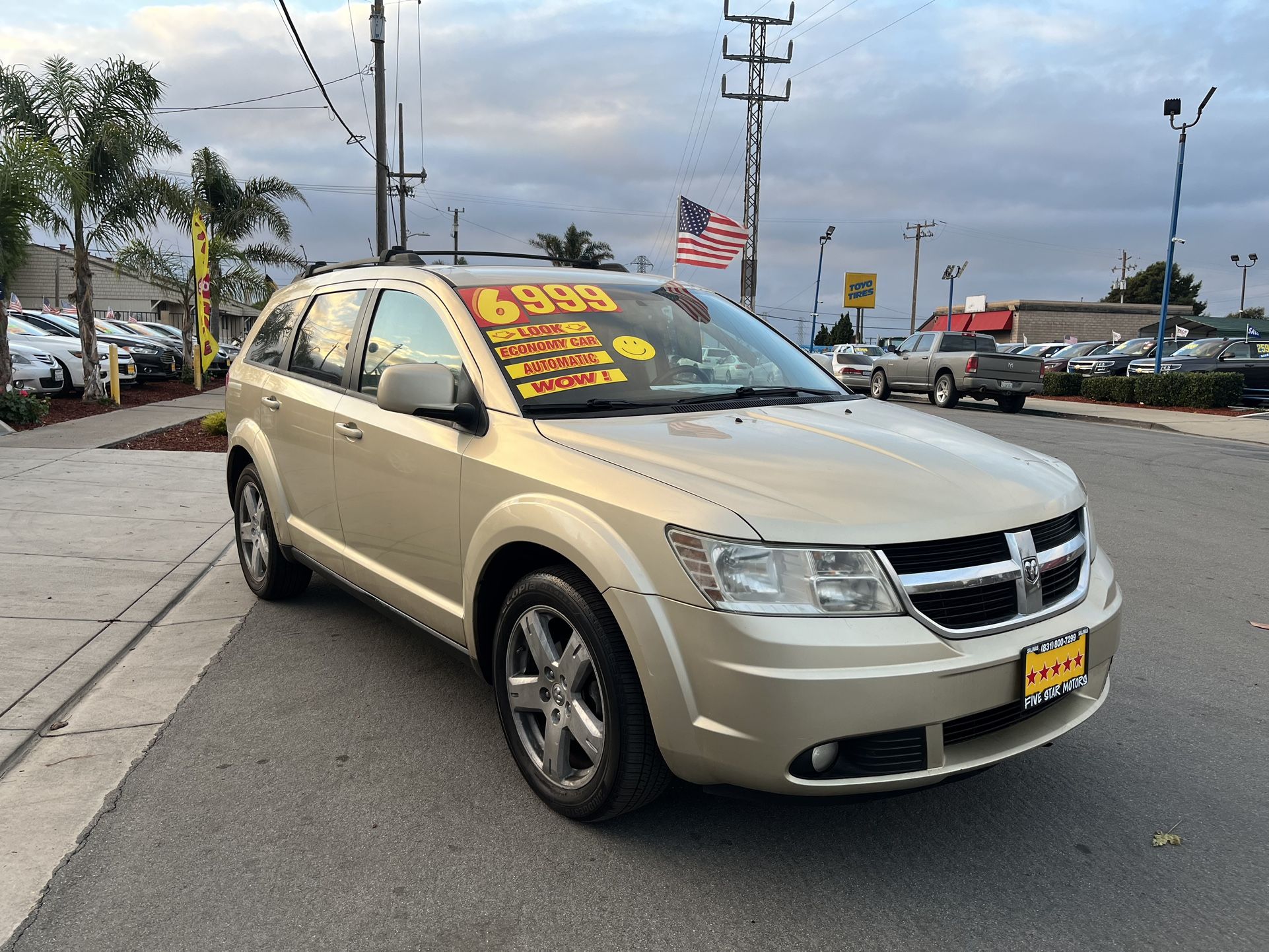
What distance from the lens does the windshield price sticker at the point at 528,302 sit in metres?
3.64

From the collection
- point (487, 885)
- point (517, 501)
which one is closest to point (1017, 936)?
point (487, 885)

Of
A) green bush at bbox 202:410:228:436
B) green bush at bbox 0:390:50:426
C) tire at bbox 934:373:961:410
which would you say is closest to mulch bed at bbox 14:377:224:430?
green bush at bbox 0:390:50:426

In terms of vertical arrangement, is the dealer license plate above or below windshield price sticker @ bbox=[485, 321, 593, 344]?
below

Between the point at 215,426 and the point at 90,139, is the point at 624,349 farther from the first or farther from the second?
the point at 90,139

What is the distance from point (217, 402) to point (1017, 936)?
62.7 ft

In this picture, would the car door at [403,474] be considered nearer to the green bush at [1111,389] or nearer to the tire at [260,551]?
the tire at [260,551]

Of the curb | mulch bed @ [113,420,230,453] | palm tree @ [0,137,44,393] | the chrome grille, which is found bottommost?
the curb

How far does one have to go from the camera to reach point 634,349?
12.3ft

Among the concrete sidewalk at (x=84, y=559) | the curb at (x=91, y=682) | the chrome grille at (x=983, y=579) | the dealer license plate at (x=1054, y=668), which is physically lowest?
the curb at (x=91, y=682)

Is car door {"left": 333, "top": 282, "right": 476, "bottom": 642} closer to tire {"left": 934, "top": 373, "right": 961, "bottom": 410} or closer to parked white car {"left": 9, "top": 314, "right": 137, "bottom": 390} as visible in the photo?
parked white car {"left": 9, "top": 314, "right": 137, "bottom": 390}

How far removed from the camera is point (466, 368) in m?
3.50

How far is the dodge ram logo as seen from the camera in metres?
2.67

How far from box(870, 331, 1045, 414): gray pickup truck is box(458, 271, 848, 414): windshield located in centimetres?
1655

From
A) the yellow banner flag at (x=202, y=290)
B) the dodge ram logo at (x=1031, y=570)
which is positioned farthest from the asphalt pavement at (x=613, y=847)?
the yellow banner flag at (x=202, y=290)
